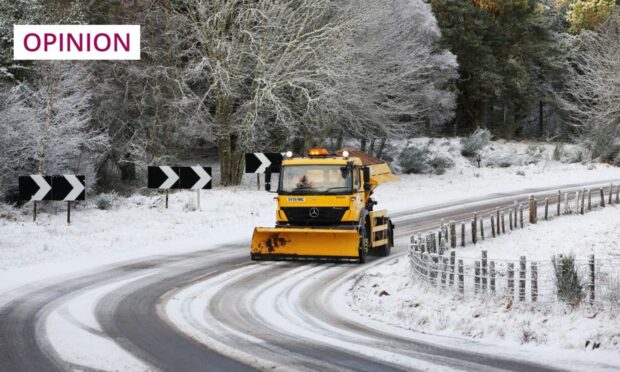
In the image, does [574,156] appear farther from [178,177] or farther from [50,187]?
[50,187]

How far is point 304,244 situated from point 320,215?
2.57ft

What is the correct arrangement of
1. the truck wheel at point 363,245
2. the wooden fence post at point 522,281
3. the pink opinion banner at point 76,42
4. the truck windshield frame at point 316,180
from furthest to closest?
the pink opinion banner at point 76,42 < the truck windshield frame at point 316,180 < the truck wheel at point 363,245 < the wooden fence post at point 522,281

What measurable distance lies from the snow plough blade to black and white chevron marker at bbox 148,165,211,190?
26.7 feet

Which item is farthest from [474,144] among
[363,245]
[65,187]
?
[363,245]

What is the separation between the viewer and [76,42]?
106 feet

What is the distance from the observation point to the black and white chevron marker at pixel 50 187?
65.6ft

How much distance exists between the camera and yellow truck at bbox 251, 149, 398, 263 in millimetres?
16047

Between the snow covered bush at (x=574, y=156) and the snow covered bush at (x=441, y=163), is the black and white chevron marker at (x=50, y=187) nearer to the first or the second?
the snow covered bush at (x=441, y=163)

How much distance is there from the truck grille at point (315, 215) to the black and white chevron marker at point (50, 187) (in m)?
7.36

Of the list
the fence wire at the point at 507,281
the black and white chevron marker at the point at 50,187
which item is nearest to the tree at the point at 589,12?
the black and white chevron marker at the point at 50,187

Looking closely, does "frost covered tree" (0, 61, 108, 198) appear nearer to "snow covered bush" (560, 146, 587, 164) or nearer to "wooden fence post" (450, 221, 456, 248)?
"wooden fence post" (450, 221, 456, 248)

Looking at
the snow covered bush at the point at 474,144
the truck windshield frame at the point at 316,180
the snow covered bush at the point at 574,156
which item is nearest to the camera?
the truck windshield frame at the point at 316,180

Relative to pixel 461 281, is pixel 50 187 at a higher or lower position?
higher

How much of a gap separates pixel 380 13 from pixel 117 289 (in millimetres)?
29125
